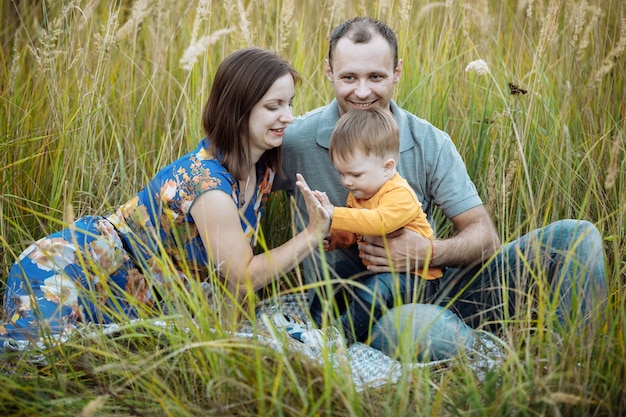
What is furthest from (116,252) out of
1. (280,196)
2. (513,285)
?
(513,285)

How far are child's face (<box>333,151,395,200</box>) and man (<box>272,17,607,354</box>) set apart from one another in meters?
0.22

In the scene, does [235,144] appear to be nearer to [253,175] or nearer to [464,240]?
[253,175]

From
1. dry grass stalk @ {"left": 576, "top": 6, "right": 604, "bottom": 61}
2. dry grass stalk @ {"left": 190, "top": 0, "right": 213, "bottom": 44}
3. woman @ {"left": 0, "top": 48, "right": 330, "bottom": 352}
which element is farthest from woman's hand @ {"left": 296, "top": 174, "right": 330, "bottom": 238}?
dry grass stalk @ {"left": 576, "top": 6, "right": 604, "bottom": 61}

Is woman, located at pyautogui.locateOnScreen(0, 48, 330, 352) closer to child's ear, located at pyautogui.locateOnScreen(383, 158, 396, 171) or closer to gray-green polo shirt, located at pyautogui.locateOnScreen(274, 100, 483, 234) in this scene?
gray-green polo shirt, located at pyautogui.locateOnScreen(274, 100, 483, 234)

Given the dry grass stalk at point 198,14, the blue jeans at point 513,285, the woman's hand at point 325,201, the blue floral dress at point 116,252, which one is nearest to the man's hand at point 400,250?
the blue jeans at point 513,285

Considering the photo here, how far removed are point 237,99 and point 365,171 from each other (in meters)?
0.58

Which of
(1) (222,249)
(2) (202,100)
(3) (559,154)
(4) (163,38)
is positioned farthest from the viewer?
(4) (163,38)

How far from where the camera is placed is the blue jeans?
2363 millimetres

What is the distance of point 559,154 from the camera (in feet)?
10.7

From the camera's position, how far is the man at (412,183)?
2801 millimetres

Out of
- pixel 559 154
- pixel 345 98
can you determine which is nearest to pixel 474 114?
pixel 559 154

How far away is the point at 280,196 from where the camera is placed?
3496 mm

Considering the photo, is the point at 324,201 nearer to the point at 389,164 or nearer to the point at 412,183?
the point at 389,164

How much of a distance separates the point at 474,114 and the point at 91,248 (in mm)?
2003
